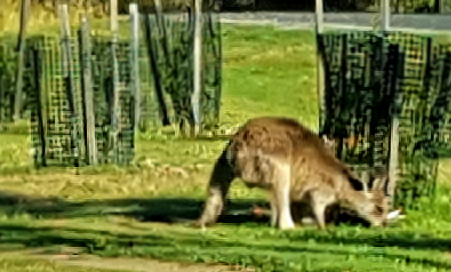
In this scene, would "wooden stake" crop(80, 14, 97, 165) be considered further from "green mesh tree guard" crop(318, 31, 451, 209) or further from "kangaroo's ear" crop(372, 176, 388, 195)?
"kangaroo's ear" crop(372, 176, 388, 195)

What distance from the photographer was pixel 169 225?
36.2 ft

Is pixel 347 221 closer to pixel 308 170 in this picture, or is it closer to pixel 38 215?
pixel 308 170

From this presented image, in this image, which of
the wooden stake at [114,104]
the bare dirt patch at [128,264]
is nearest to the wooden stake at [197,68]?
the wooden stake at [114,104]

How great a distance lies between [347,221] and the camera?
11.3 meters

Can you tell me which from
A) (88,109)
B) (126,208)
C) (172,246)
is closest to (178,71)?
(88,109)

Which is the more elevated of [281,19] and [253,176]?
[253,176]

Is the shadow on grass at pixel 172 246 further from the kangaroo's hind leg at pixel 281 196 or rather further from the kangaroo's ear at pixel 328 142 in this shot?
the kangaroo's ear at pixel 328 142

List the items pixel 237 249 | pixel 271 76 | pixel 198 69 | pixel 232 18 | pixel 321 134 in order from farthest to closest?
pixel 232 18 → pixel 271 76 → pixel 198 69 → pixel 321 134 → pixel 237 249

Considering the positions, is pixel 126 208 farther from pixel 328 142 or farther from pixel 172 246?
pixel 172 246

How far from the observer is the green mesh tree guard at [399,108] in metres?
11.7

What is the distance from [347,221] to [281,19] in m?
17.2

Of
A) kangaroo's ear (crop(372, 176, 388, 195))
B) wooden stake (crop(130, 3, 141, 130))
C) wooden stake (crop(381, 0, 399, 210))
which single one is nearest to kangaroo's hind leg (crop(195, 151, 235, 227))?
kangaroo's ear (crop(372, 176, 388, 195))

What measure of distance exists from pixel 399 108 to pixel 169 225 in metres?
2.24

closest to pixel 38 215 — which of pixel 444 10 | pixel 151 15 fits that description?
pixel 151 15
